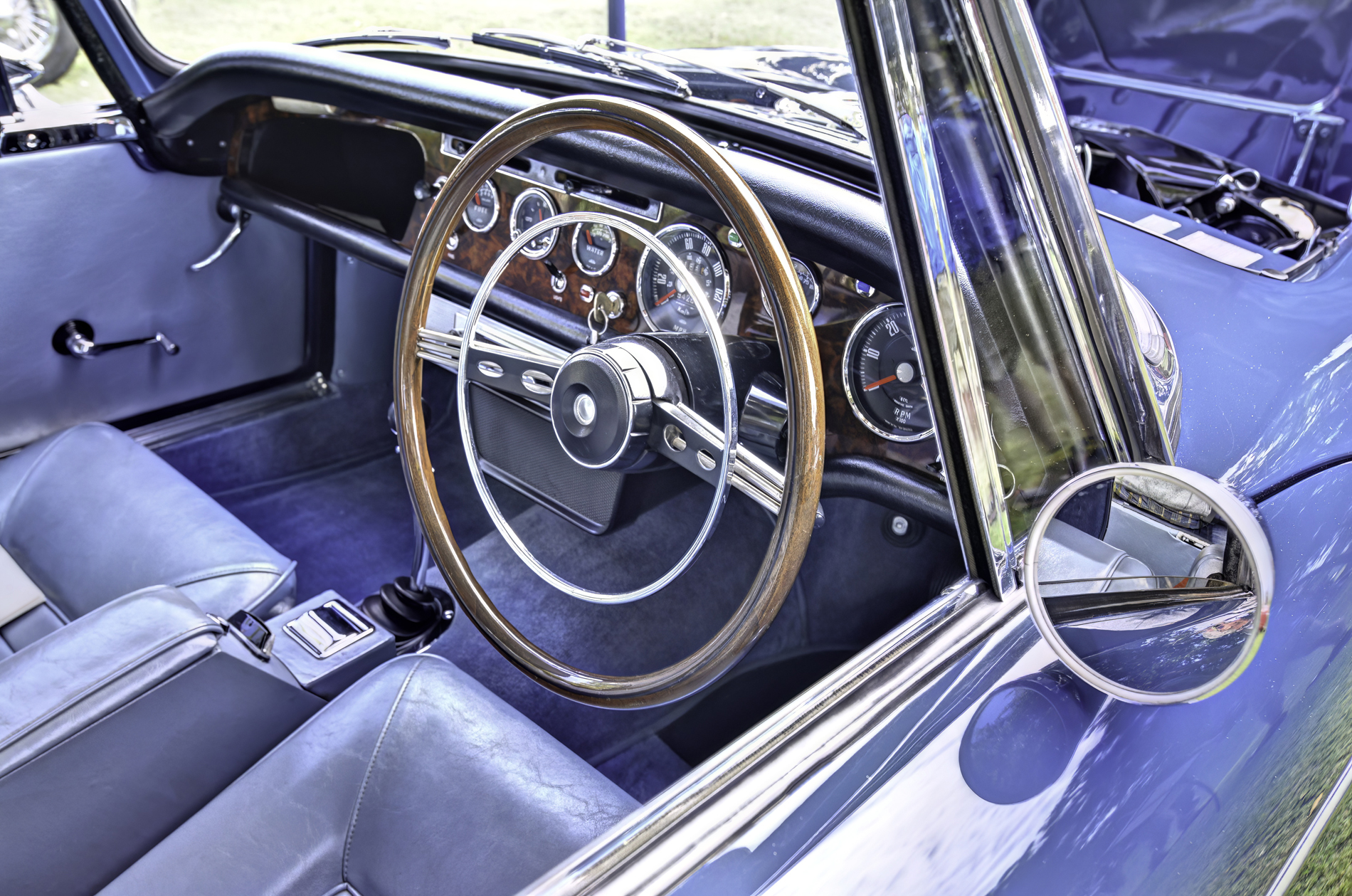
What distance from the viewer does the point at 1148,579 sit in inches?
32.9

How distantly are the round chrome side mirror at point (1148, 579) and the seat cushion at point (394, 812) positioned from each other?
1.67 feet

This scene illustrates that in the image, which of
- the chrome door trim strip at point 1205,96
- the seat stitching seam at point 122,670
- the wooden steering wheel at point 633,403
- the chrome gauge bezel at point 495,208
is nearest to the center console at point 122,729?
the seat stitching seam at point 122,670

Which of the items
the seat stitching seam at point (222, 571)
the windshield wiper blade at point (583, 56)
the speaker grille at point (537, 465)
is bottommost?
the seat stitching seam at point (222, 571)

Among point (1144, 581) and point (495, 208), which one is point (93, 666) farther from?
point (1144, 581)

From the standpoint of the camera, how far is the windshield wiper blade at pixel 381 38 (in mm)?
2004

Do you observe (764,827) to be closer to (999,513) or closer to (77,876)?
(999,513)

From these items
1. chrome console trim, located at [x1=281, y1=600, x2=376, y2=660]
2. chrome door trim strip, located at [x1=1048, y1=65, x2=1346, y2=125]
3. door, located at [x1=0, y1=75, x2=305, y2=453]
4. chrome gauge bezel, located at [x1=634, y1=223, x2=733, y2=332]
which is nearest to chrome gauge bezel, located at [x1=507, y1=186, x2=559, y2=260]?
chrome gauge bezel, located at [x1=634, y1=223, x2=733, y2=332]

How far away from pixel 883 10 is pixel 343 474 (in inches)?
79.7

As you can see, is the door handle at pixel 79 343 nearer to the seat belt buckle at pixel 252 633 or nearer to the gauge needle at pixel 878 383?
the seat belt buckle at pixel 252 633

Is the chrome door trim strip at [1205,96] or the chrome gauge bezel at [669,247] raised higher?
the chrome door trim strip at [1205,96]

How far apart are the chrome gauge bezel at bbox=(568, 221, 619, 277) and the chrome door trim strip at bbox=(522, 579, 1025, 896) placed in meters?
0.75

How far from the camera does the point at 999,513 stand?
0.84 metres

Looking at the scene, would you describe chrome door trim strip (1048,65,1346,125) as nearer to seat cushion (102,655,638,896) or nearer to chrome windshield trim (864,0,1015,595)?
chrome windshield trim (864,0,1015,595)

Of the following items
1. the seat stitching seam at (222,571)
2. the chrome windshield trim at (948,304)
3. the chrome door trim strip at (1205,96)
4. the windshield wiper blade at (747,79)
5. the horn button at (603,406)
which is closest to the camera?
the chrome windshield trim at (948,304)
